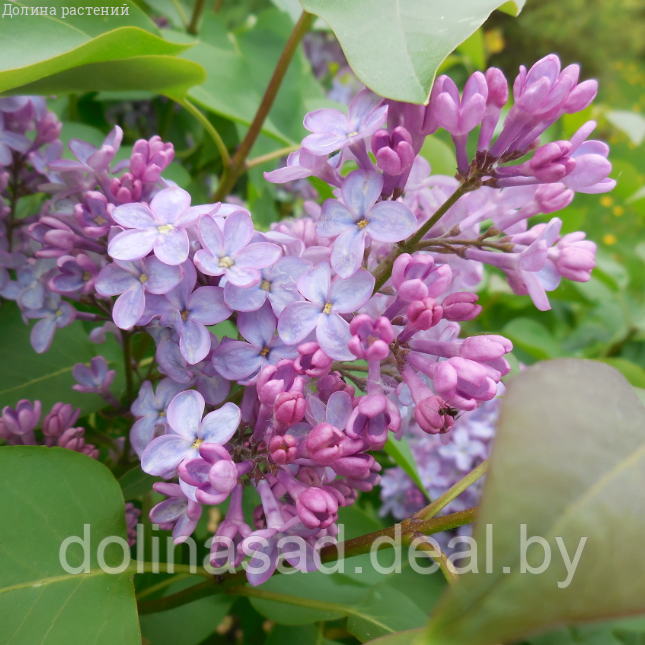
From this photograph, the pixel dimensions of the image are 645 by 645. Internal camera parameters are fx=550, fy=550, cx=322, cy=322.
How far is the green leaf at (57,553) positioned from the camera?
48 cm

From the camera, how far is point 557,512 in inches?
10.7

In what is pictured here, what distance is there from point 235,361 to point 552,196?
0.33 m

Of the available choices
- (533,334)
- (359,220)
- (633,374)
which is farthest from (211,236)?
(533,334)

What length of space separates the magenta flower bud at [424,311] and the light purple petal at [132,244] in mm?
225

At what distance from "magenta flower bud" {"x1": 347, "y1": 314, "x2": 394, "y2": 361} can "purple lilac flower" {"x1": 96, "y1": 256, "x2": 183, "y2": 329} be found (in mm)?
162

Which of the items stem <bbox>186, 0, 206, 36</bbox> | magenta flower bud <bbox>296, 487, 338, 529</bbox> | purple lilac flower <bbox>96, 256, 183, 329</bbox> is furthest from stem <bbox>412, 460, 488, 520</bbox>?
stem <bbox>186, 0, 206, 36</bbox>

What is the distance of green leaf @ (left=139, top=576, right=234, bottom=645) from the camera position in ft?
2.34

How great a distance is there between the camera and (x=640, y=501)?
0.30 m

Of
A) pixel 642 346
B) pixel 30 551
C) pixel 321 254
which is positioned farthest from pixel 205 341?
pixel 642 346

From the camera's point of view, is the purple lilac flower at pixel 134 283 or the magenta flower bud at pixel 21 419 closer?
the purple lilac flower at pixel 134 283

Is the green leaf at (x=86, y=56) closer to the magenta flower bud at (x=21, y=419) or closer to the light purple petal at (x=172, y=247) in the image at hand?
the light purple petal at (x=172, y=247)

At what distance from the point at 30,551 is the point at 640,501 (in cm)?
50

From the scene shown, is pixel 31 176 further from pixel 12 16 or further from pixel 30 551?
pixel 30 551

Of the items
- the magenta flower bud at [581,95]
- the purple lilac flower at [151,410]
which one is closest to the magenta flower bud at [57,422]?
the purple lilac flower at [151,410]
